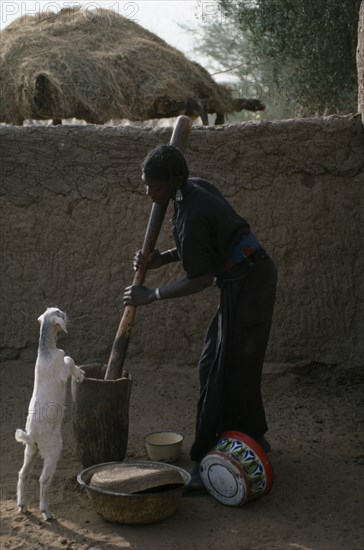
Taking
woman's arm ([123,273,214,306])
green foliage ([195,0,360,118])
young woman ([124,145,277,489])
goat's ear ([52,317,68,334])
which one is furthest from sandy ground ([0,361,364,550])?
green foliage ([195,0,360,118])

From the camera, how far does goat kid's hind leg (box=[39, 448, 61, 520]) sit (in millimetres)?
4031

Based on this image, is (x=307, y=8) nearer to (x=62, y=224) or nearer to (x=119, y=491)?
(x=62, y=224)

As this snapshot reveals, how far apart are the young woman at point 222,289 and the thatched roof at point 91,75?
4.35 m

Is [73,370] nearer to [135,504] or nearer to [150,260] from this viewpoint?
[135,504]

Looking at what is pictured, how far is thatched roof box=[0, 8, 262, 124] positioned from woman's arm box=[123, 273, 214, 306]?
176 inches

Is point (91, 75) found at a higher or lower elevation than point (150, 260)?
higher

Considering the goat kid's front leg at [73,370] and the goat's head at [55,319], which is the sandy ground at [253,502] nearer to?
the goat kid's front leg at [73,370]

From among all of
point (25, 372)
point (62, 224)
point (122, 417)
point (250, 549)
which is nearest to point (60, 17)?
point (62, 224)

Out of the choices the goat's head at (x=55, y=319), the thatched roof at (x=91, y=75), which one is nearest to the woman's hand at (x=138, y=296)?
the goat's head at (x=55, y=319)

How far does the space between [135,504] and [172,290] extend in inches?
41.7

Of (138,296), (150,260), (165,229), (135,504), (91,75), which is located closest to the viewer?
(135,504)

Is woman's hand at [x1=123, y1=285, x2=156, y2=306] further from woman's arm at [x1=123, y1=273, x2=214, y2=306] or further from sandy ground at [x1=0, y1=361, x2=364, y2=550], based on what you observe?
sandy ground at [x1=0, y1=361, x2=364, y2=550]

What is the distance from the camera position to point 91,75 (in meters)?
8.52

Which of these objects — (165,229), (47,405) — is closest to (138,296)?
(47,405)
